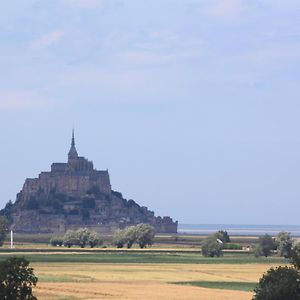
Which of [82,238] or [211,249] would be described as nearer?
[211,249]

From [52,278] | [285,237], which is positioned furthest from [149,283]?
[285,237]

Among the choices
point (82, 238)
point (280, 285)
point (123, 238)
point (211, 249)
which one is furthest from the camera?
point (82, 238)

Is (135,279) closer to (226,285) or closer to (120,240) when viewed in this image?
(226,285)

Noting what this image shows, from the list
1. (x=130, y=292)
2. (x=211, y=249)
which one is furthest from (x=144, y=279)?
(x=211, y=249)

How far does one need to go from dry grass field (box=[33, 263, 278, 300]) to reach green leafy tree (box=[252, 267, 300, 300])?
10.4 m

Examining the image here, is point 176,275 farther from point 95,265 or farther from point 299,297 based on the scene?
point 299,297

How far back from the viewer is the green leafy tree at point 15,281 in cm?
4512

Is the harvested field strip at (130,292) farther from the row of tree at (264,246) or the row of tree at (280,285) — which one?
the row of tree at (264,246)

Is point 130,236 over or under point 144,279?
over

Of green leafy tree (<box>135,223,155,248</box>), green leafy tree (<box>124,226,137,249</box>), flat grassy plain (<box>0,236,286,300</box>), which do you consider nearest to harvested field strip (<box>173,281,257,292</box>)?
flat grassy plain (<box>0,236,286,300</box>)

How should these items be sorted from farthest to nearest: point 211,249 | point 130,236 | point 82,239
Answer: point 82,239 → point 130,236 → point 211,249

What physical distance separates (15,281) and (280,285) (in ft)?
36.3

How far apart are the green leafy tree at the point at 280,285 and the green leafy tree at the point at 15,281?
9.74m

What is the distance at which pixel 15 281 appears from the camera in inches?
1786
